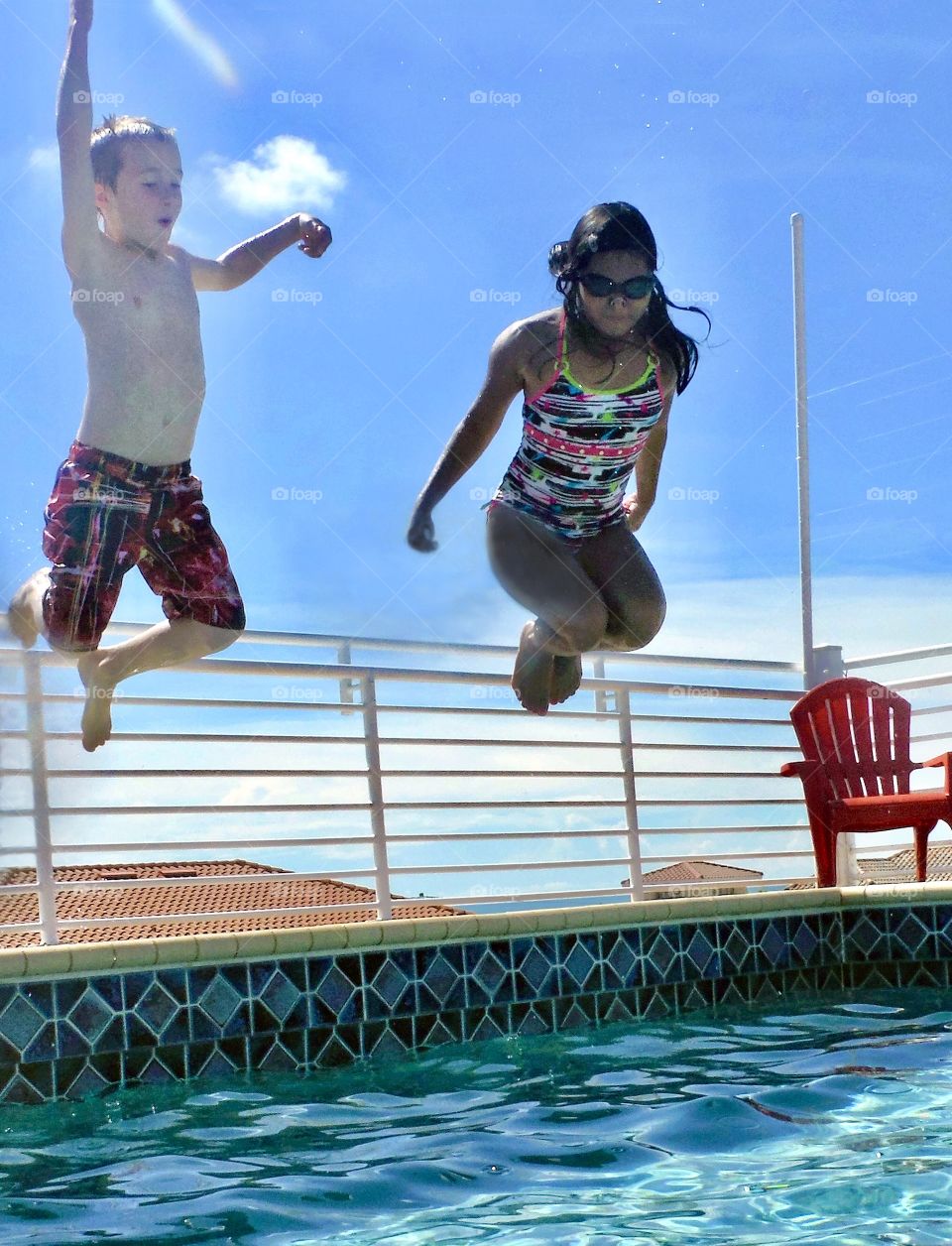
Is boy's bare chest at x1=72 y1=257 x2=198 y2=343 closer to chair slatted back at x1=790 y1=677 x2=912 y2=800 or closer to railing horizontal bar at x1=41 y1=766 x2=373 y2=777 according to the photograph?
railing horizontal bar at x1=41 y1=766 x2=373 y2=777

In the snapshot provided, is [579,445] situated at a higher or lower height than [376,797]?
higher

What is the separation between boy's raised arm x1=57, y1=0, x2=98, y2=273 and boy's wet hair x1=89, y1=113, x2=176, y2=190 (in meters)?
0.09

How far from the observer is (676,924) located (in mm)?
5699

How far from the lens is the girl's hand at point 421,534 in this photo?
2932 millimetres

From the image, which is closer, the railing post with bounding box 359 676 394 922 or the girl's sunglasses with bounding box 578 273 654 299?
the girl's sunglasses with bounding box 578 273 654 299

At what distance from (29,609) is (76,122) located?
4.70 feet

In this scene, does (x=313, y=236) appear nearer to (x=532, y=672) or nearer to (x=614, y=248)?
(x=614, y=248)

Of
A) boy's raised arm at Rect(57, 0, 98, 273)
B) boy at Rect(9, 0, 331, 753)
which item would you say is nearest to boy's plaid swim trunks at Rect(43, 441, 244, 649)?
boy at Rect(9, 0, 331, 753)

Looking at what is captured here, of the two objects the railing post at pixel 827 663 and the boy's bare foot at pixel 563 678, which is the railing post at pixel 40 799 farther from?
the railing post at pixel 827 663

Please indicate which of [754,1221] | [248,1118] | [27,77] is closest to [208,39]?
[27,77]

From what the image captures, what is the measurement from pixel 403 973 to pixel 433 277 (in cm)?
277

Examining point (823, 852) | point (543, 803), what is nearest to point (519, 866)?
point (543, 803)

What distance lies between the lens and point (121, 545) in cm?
419

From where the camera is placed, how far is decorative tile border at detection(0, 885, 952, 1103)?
4.25 m
